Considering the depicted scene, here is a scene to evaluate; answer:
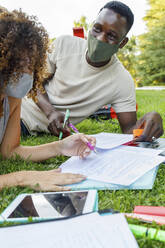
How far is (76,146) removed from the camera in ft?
6.24

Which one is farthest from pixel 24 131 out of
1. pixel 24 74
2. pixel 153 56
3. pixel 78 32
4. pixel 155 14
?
pixel 155 14

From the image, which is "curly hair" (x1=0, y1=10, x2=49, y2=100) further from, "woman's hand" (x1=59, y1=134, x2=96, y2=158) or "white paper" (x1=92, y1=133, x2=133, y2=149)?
"white paper" (x1=92, y1=133, x2=133, y2=149)

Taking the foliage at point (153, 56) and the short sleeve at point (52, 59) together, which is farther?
the foliage at point (153, 56)

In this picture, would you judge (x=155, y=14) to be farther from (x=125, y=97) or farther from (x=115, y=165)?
(x=115, y=165)

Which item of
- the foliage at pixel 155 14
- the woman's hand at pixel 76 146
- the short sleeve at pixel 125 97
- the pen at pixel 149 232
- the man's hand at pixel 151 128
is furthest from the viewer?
the foliage at pixel 155 14

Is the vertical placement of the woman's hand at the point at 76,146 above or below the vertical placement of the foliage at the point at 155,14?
below

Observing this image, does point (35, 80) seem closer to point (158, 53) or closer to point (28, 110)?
point (28, 110)

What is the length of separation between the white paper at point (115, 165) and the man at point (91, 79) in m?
0.56

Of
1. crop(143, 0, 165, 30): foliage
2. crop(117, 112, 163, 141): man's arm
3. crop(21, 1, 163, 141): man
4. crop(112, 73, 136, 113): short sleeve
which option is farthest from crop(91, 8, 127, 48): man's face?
crop(143, 0, 165, 30): foliage

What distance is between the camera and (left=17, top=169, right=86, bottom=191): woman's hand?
1.45m

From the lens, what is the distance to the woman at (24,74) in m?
1.30

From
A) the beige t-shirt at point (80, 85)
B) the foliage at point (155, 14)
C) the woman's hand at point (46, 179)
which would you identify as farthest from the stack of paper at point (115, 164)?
the foliage at point (155, 14)

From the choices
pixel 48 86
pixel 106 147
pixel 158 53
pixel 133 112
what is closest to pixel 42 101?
pixel 48 86

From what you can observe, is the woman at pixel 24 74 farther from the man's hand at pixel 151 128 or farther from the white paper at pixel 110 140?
the man's hand at pixel 151 128
